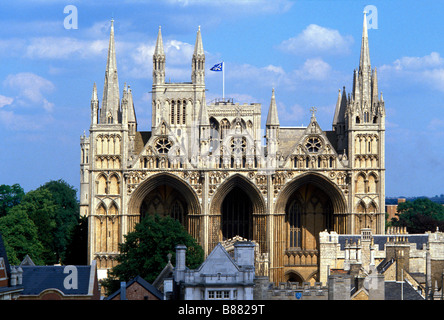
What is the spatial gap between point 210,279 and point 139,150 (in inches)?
2382

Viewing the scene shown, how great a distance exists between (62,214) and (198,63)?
32.9 m

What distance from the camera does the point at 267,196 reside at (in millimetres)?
107062

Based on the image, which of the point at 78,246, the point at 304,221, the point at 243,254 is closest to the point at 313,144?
the point at 304,221

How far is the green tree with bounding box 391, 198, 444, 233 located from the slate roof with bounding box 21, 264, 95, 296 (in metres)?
86.7

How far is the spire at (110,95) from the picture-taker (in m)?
108

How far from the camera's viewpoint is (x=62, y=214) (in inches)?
5477

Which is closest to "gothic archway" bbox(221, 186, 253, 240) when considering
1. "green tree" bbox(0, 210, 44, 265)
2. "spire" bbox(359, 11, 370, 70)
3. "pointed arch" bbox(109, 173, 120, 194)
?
"pointed arch" bbox(109, 173, 120, 194)

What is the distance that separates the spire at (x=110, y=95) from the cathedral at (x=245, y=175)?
0.09 m

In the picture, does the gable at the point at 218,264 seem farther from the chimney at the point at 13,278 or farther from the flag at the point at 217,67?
the flag at the point at 217,67

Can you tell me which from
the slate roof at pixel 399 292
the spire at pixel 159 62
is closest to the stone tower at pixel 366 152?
the spire at pixel 159 62

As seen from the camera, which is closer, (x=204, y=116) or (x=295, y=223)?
(x=204, y=116)

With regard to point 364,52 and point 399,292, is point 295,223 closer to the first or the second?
point 364,52
